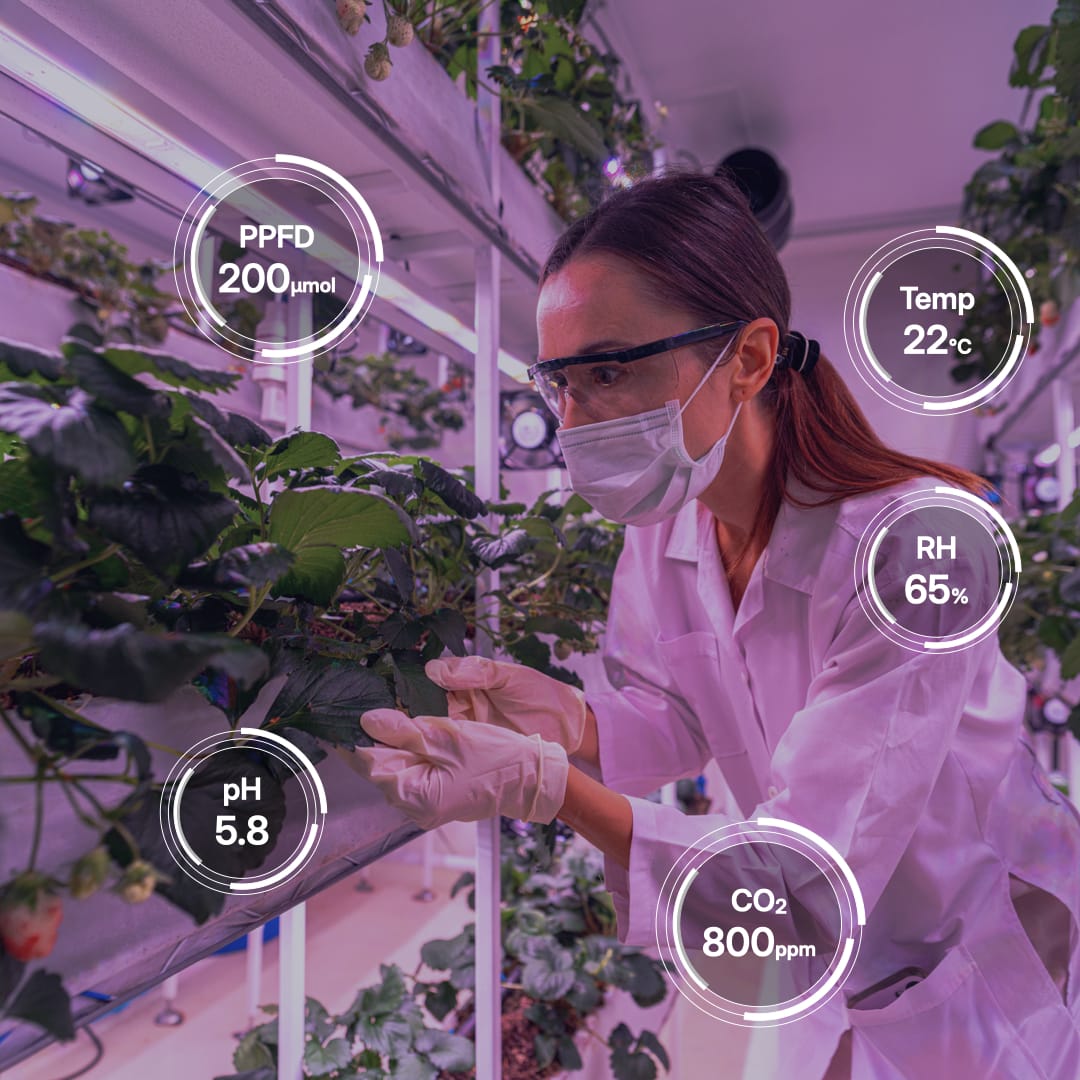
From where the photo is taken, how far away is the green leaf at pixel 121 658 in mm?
325

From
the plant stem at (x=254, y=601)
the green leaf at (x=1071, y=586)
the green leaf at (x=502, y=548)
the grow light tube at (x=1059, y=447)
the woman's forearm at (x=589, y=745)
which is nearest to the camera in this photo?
the plant stem at (x=254, y=601)

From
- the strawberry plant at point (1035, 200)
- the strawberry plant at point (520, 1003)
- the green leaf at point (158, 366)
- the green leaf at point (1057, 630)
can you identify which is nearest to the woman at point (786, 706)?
the green leaf at point (158, 366)

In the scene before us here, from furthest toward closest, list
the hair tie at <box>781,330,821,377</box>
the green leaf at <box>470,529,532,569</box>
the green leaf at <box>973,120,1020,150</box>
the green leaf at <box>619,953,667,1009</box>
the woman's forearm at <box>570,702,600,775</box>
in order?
the green leaf at <box>973,120,1020,150</box>, the green leaf at <box>619,953,667,1009</box>, the woman's forearm at <box>570,702,600,775</box>, the hair tie at <box>781,330,821,377</box>, the green leaf at <box>470,529,532,569</box>

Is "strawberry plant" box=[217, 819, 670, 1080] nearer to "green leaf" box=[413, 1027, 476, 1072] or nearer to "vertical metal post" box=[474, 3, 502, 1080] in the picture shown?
"green leaf" box=[413, 1027, 476, 1072]

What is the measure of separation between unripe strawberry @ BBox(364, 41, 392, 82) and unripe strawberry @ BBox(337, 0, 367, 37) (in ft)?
0.10

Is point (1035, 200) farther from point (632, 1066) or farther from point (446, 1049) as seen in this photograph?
point (446, 1049)

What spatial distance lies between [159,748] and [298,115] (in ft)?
2.18

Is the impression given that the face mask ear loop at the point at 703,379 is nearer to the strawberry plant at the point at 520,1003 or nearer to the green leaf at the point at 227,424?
the green leaf at the point at 227,424

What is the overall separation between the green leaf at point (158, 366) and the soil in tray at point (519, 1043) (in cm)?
146

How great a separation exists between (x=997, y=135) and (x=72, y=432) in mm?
2827

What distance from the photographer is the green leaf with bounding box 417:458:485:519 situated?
756mm

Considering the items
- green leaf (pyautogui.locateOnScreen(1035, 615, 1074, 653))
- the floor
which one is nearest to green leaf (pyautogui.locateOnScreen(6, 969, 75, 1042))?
the floor

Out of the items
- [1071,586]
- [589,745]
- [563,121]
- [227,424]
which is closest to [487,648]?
[589,745]

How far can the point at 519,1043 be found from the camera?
5.16ft
